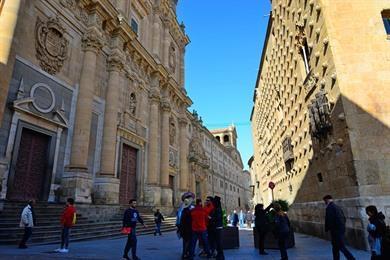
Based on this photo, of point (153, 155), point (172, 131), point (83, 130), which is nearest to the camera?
point (83, 130)

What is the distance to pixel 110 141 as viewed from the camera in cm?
1631

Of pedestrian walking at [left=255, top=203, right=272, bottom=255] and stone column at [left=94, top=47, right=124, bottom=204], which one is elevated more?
stone column at [left=94, top=47, right=124, bottom=204]

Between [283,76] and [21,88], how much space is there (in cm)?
1328

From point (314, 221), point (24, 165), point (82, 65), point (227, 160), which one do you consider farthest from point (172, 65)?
point (227, 160)

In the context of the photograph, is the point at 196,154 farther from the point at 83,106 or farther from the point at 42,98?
the point at 42,98

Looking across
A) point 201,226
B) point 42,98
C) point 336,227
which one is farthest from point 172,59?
point 336,227

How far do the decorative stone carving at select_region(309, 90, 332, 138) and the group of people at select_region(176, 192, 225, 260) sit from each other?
4689 mm

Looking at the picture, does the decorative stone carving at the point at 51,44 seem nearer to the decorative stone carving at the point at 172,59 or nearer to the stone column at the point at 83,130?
the stone column at the point at 83,130

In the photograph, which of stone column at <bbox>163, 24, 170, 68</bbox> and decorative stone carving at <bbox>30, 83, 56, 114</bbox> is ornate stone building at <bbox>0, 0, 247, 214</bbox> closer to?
decorative stone carving at <bbox>30, 83, 56, 114</bbox>

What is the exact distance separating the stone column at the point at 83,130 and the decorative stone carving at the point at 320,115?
10.7 metres

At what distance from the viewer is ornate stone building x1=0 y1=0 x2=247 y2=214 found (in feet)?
36.9

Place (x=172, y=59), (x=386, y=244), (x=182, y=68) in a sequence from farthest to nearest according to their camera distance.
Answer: (x=182, y=68) < (x=172, y=59) < (x=386, y=244)

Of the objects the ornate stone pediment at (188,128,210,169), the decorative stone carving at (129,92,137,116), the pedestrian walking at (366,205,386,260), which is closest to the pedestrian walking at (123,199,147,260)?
the pedestrian walking at (366,205,386,260)

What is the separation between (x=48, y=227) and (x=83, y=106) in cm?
688
